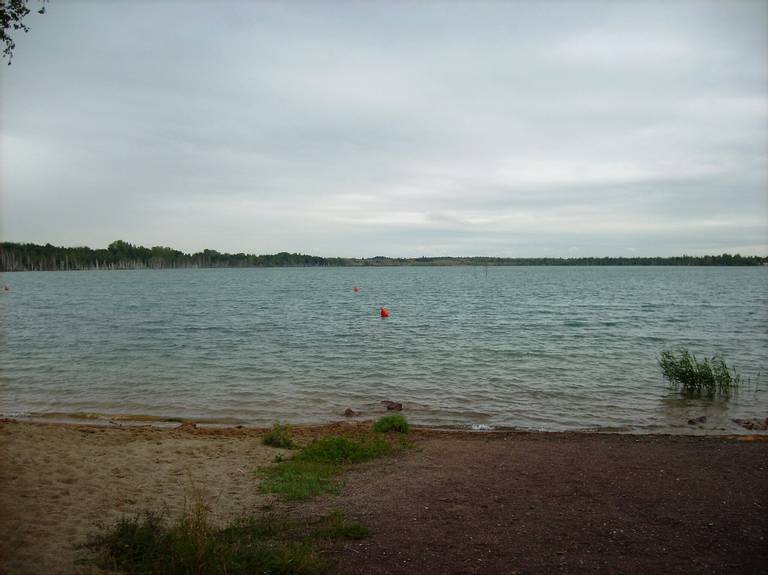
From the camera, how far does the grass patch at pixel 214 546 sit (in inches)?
197

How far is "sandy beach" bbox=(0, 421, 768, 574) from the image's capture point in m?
5.79

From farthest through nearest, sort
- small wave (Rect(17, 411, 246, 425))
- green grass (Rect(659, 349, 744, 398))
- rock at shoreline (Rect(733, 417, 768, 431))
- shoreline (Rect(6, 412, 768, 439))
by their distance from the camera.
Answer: green grass (Rect(659, 349, 744, 398)) → small wave (Rect(17, 411, 246, 425)) → rock at shoreline (Rect(733, 417, 768, 431)) → shoreline (Rect(6, 412, 768, 439))

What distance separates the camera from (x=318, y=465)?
9438 mm

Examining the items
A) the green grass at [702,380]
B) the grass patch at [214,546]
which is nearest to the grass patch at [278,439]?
the grass patch at [214,546]

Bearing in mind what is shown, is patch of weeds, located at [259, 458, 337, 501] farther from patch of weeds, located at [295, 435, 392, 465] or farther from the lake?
the lake

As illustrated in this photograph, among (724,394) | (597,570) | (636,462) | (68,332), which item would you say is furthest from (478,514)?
(68,332)

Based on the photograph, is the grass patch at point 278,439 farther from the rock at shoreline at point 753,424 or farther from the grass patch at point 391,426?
the rock at shoreline at point 753,424

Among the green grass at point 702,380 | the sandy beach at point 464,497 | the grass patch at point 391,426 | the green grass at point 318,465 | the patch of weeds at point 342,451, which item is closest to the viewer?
the sandy beach at point 464,497

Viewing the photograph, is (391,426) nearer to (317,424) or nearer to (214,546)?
(317,424)

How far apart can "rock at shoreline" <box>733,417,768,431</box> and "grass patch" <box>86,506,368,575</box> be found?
1167 cm

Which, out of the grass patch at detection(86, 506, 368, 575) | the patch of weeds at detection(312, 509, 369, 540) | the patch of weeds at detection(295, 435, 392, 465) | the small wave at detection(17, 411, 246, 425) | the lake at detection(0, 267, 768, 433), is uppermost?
the grass patch at detection(86, 506, 368, 575)

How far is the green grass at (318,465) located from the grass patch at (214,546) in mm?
1586

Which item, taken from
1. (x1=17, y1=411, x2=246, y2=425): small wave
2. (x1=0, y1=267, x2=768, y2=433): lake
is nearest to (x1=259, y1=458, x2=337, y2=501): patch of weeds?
(x1=0, y1=267, x2=768, y2=433): lake

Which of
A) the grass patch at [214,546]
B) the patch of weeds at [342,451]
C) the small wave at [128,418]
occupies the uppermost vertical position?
the grass patch at [214,546]
